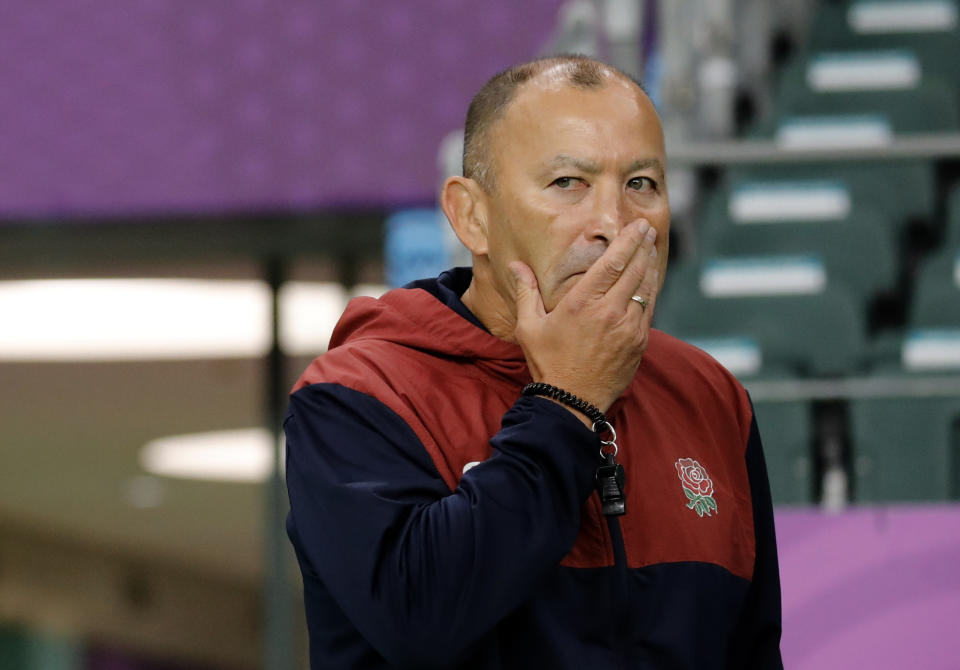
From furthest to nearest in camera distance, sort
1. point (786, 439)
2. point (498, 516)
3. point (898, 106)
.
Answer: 1. point (898, 106)
2. point (786, 439)
3. point (498, 516)

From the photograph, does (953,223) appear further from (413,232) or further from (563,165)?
(563,165)

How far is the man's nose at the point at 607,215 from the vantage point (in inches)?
44.3

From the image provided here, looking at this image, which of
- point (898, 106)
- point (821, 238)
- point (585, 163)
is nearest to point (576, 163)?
point (585, 163)

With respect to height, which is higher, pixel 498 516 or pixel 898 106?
pixel 898 106

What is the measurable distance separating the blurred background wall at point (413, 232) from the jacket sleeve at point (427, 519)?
0.99 m

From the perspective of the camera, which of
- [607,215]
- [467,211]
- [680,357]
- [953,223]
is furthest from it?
[953,223]

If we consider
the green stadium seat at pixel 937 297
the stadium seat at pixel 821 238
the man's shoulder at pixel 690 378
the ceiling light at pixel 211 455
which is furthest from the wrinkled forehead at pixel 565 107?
the ceiling light at pixel 211 455

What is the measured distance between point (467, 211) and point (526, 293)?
130 mm

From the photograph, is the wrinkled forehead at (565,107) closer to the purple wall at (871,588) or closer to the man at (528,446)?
the man at (528,446)

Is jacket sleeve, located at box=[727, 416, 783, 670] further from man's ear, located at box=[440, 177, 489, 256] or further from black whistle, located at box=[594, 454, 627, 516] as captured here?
man's ear, located at box=[440, 177, 489, 256]

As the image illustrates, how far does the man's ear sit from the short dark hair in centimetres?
1

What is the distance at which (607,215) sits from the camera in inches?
44.5

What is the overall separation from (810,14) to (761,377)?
2581 mm

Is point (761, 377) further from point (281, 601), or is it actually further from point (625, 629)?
point (281, 601)
